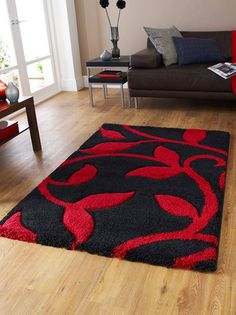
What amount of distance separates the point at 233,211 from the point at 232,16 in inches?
116

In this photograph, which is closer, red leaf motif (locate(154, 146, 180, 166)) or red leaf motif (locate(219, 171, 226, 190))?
red leaf motif (locate(219, 171, 226, 190))

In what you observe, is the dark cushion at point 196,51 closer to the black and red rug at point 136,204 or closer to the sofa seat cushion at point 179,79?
the sofa seat cushion at point 179,79

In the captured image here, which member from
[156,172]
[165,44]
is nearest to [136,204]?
[156,172]

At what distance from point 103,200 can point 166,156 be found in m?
0.75

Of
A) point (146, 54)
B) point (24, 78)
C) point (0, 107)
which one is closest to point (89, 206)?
point (0, 107)

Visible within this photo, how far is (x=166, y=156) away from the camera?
8.55ft

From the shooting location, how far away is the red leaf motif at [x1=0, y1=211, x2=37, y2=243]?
5.91 feet

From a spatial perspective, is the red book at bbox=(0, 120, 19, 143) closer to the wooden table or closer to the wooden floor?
the wooden table

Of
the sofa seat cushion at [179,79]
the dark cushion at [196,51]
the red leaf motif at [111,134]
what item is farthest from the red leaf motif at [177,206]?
the dark cushion at [196,51]

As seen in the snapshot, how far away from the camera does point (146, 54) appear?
3.62m

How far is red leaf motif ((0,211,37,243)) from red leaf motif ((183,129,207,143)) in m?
1.57

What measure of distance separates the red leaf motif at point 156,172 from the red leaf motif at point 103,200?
26 cm

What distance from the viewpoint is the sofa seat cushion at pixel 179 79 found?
11.0 feet

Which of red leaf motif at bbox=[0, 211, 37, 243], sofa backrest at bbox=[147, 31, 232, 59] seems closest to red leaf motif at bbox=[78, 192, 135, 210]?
red leaf motif at bbox=[0, 211, 37, 243]
